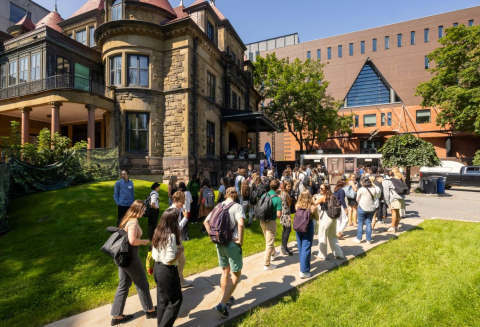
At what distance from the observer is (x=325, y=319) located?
145 inches

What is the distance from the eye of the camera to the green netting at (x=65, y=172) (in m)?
10.6

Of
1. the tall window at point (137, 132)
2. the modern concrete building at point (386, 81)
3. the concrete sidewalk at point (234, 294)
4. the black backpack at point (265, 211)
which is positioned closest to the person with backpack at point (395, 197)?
the concrete sidewalk at point (234, 294)

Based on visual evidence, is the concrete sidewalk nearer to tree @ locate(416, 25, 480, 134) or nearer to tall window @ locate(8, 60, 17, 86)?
tall window @ locate(8, 60, 17, 86)

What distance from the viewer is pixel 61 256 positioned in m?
5.91

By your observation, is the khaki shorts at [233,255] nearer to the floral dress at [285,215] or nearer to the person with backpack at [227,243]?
the person with backpack at [227,243]

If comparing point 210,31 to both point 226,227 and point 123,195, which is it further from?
point 226,227

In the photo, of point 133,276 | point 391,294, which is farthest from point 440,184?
point 133,276

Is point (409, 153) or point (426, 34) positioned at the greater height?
point (426, 34)

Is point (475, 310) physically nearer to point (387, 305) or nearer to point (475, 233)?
point (387, 305)

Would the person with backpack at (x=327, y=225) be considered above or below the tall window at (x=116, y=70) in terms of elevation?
below

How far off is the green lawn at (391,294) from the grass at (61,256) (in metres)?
2.19

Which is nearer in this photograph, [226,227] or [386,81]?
[226,227]

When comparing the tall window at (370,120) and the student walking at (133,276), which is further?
the tall window at (370,120)

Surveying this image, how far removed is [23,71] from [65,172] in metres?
11.1
